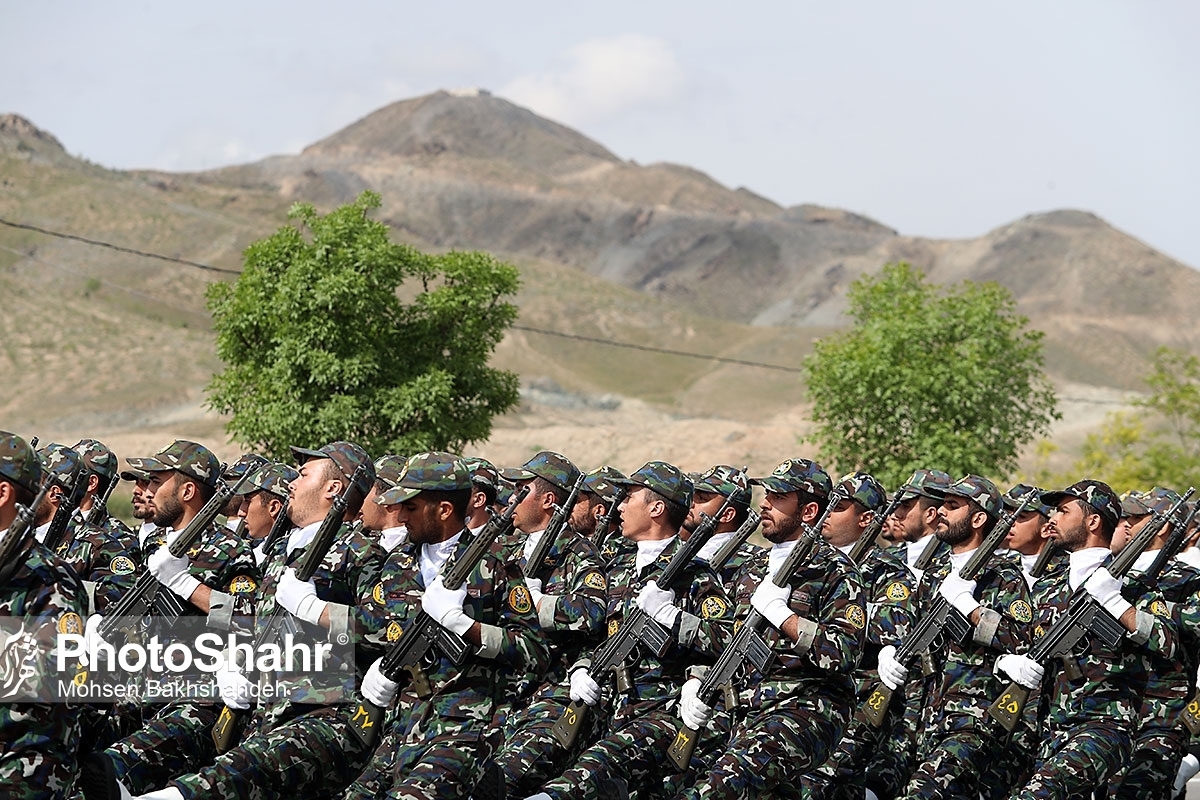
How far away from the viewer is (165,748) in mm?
6488

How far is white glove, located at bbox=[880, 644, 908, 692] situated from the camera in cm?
685

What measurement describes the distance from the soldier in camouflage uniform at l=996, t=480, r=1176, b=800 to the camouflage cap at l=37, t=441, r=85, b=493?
515 cm

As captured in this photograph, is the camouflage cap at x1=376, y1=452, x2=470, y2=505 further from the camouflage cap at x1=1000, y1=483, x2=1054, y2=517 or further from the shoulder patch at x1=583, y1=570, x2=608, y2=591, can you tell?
the camouflage cap at x1=1000, y1=483, x2=1054, y2=517

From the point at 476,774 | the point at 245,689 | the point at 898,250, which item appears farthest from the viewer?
the point at 898,250

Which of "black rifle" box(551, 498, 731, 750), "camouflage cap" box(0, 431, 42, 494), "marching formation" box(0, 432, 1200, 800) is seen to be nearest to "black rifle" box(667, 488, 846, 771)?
"marching formation" box(0, 432, 1200, 800)

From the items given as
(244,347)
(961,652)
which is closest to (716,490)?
(961,652)

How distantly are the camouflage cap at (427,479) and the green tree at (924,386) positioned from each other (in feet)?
62.6

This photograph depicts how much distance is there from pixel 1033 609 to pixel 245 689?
3.85m

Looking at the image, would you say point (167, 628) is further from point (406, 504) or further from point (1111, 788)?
point (1111, 788)

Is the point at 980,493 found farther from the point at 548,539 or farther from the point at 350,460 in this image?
the point at 350,460

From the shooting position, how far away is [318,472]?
21.7 ft

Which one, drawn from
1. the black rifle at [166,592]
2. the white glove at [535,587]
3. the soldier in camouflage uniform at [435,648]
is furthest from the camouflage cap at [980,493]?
the black rifle at [166,592]

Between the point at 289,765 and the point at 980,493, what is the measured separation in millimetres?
3834

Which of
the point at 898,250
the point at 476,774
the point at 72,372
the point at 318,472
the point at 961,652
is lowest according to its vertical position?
the point at 72,372
